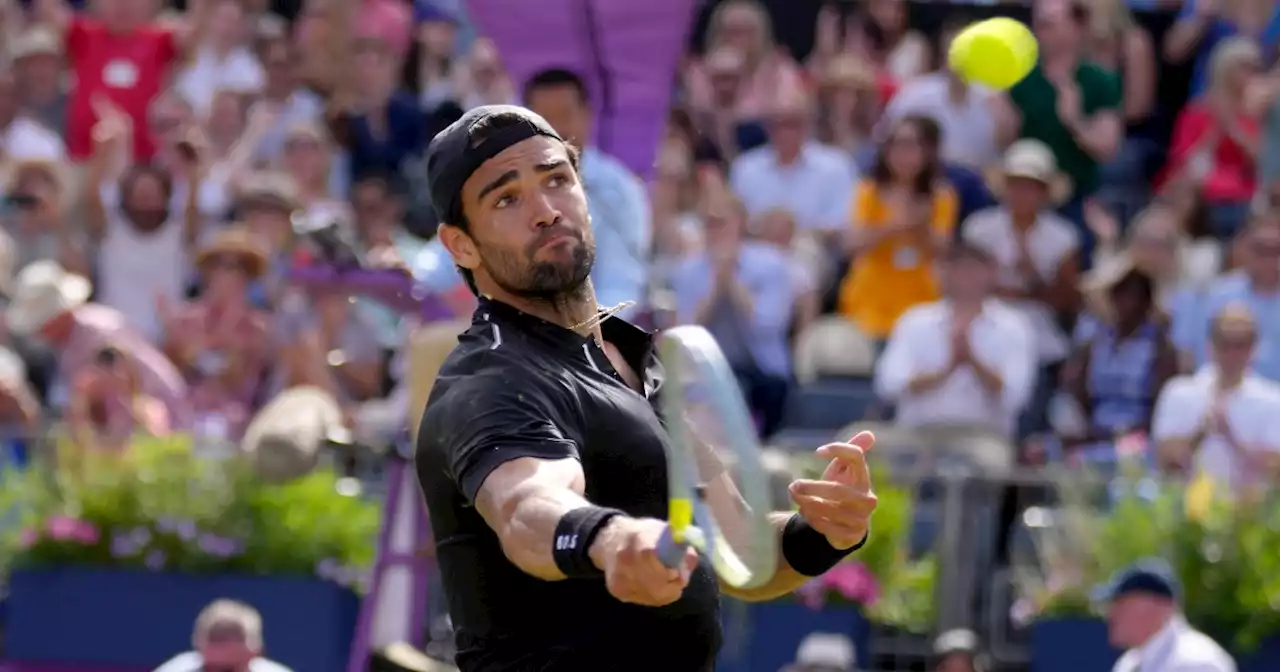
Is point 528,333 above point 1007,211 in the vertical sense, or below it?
above

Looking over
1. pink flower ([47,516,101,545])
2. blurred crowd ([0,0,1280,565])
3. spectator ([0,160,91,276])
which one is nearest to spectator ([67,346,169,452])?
blurred crowd ([0,0,1280,565])

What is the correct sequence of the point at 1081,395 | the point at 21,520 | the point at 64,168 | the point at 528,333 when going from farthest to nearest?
the point at 64,168
the point at 1081,395
the point at 21,520
the point at 528,333

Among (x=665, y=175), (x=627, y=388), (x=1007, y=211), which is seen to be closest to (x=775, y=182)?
(x=665, y=175)

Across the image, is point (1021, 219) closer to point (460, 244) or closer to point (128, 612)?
point (128, 612)

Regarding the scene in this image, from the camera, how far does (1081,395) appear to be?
10.5 metres

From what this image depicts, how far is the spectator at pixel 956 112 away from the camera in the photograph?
1216cm

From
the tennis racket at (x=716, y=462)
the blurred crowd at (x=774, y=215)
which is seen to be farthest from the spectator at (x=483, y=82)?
the tennis racket at (x=716, y=462)

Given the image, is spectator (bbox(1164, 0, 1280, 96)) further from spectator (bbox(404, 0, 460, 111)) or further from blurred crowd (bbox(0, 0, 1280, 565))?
spectator (bbox(404, 0, 460, 111))

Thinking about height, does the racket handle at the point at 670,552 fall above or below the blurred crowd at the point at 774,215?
above

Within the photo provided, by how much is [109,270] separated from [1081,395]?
4.99 metres

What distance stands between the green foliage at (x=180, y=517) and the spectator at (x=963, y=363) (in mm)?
2511

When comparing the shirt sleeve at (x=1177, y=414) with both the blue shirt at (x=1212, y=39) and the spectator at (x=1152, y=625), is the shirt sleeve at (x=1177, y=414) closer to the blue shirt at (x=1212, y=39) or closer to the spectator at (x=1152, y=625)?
the spectator at (x=1152, y=625)

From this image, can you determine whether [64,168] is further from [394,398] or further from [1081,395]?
[1081,395]

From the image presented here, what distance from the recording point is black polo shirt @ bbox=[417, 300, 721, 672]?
3867 mm
